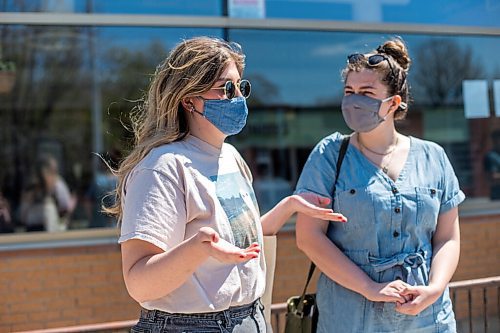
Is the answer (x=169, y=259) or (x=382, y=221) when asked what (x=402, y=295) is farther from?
(x=169, y=259)

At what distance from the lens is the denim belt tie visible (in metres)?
2.17

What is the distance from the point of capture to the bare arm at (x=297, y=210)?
2039 mm

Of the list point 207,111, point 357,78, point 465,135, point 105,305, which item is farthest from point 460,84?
point 207,111

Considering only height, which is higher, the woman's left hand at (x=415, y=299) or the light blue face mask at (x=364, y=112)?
the light blue face mask at (x=364, y=112)

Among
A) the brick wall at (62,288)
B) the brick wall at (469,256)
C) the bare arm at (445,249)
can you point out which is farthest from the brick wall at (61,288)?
the bare arm at (445,249)

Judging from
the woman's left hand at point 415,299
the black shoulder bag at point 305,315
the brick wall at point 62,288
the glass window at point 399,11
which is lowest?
the brick wall at point 62,288

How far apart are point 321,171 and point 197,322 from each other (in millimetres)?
812

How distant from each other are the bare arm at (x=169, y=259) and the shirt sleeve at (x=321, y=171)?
0.71 metres

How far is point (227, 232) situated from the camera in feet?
5.69

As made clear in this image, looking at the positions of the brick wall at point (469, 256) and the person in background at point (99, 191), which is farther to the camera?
the person in background at point (99, 191)

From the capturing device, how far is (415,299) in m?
2.14

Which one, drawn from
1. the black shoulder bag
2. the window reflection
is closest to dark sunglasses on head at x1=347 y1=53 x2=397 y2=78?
the black shoulder bag

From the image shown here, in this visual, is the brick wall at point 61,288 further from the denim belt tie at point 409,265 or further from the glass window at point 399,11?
the denim belt tie at point 409,265

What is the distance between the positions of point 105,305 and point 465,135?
3916mm
